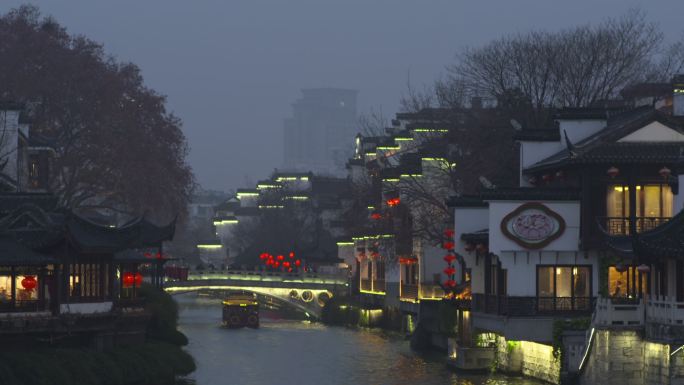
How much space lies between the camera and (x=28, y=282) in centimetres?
6950

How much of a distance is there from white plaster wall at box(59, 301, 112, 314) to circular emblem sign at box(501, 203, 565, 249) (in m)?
18.5

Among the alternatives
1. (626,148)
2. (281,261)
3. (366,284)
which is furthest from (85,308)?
(281,261)

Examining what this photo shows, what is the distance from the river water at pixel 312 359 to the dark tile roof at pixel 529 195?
806 cm

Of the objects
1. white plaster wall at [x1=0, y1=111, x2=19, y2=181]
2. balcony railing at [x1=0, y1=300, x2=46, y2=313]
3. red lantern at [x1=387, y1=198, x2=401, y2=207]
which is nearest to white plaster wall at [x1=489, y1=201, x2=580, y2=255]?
balcony railing at [x1=0, y1=300, x2=46, y2=313]

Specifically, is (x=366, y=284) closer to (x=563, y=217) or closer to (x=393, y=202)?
(x=393, y=202)

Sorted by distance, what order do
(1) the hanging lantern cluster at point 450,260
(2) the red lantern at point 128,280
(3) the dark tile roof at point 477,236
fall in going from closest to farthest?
(3) the dark tile roof at point 477,236 < (2) the red lantern at point 128,280 < (1) the hanging lantern cluster at point 450,260

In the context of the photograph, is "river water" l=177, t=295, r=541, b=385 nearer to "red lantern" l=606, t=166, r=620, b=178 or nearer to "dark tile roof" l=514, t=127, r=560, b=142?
"red lantern" l=606, t=166, r=620, b=178

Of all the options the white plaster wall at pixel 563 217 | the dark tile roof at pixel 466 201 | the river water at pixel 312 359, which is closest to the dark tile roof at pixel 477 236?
the dark tile roof at pixel 466 201

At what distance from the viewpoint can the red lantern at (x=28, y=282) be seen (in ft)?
228

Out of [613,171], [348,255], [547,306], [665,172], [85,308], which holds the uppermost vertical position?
[613,171]

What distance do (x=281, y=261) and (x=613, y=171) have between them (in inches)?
4194

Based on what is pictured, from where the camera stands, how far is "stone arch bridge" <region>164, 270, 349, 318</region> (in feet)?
457

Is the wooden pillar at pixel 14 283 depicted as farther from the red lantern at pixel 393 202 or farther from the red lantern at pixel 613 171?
the red lantern at pixel 393 202

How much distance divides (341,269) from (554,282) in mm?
99027
